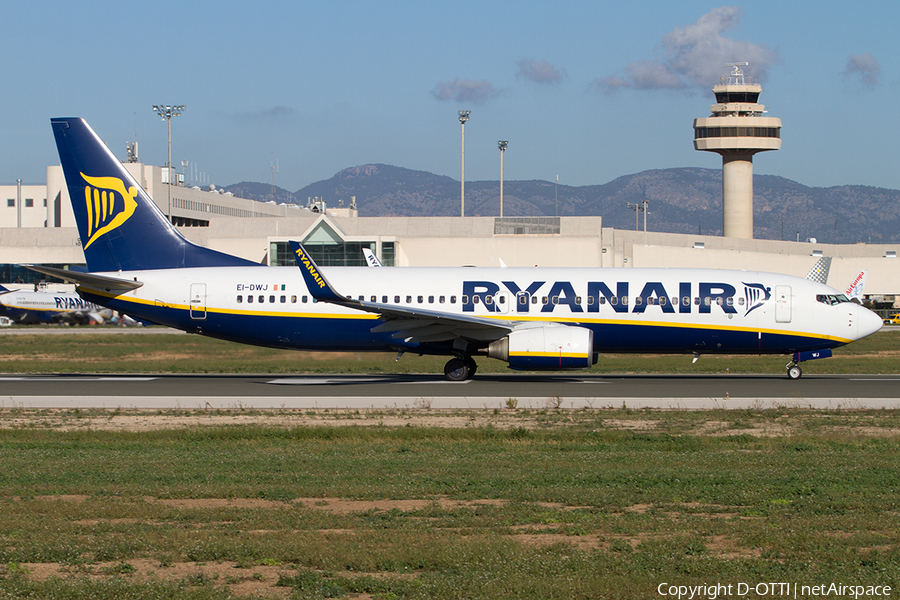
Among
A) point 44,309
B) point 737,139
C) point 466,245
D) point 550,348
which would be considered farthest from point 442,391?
point 737,139

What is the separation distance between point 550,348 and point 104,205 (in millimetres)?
15688

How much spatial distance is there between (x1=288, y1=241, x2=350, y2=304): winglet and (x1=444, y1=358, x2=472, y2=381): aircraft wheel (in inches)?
190

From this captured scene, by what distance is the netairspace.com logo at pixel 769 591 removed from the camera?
751cm

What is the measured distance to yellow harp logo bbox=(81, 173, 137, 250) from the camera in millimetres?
30078

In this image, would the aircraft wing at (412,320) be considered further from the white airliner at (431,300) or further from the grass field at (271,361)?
the grass field at (271,361)

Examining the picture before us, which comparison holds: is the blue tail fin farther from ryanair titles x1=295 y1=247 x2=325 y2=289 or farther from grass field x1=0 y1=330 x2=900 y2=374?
ryanair titles x1=295 y1=247 x2=325 y2=289

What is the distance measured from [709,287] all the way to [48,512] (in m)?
22.7

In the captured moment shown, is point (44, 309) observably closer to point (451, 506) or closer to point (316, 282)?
point (316, 282)

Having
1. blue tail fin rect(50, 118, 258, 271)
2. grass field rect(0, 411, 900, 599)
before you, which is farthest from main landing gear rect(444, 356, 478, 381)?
grass field rect(0, 411, 900, 599)

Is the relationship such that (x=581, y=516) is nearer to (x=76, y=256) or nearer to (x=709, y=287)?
(x=709, y=287)

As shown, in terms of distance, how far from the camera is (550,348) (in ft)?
88.0

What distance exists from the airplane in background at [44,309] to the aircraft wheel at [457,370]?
54.3m

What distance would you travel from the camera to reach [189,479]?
1291 cm

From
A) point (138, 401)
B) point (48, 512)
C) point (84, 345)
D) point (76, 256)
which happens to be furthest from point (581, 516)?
point (76, 256)
